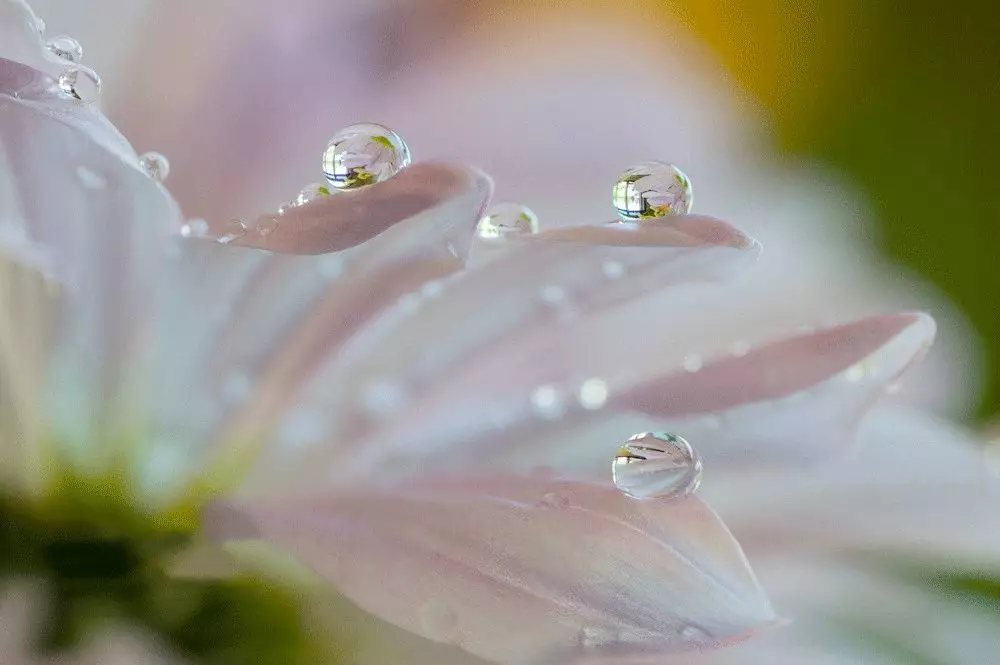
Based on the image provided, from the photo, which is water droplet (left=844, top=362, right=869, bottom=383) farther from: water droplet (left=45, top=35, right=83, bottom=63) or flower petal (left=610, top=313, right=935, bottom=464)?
water droplet (left=45, top=35, right=83, bottom=63)

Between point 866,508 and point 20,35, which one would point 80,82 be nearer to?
point 20,35

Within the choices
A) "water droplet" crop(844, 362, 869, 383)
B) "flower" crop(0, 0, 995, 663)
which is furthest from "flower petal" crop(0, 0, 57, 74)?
"water droplet" crop(844, 362, 869, 383)

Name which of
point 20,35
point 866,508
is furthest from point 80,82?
point 866,508

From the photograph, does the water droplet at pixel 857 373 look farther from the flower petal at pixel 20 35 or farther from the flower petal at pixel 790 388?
the flower petal at pixel 20 35

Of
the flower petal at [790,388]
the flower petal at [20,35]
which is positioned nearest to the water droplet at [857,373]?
the flower petal at [790,388]

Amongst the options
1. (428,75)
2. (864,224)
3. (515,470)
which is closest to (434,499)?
(515,470)

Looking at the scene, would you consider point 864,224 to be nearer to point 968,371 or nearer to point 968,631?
point 968,371

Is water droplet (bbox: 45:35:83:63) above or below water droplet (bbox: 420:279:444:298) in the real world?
above
